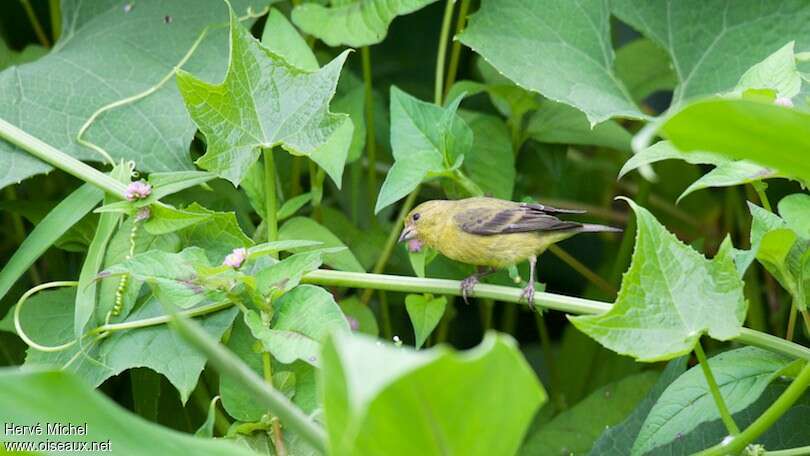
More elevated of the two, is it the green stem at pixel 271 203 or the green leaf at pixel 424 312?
the green stem at pixel 271 203

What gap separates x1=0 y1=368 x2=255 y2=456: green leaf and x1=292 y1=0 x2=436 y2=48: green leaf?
49.2 inches

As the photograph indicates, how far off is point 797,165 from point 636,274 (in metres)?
0.28

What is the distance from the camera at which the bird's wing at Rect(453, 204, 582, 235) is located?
2342mm

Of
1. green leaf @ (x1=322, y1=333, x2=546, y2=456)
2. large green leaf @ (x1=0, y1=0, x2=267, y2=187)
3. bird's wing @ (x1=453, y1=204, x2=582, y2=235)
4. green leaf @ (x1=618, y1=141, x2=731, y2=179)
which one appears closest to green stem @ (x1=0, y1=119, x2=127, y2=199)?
large green leaf @ (x1=0, y1=0, x2=267, y2=187)

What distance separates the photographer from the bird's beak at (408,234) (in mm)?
2365

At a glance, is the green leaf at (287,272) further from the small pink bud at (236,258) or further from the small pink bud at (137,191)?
the small pink bud at (137,191)

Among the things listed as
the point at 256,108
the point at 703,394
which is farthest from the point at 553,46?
the point at 703,394

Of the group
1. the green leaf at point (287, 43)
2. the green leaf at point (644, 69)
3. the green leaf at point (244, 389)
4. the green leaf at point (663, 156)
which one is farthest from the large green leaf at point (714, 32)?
the green leaf at point (244, 389)

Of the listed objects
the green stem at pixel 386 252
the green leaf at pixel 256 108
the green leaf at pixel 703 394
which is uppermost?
the green leaf at pixel 256 108

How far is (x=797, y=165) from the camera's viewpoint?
138cm

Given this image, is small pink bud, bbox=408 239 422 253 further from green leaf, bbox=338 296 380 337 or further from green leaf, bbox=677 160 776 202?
green leaf, bbox=677 160 776 202

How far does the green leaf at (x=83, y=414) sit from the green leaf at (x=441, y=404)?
204mm

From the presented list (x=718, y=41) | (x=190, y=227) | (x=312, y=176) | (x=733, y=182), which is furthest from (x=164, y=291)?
(x=718, y=41)

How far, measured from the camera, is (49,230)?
2047 millimetres
